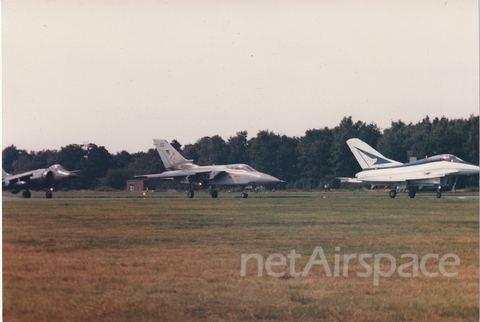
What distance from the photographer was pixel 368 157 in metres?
38.1

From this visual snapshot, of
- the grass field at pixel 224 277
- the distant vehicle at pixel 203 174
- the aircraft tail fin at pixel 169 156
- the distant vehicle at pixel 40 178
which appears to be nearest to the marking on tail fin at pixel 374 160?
the distant vehicle at pixel 203 174

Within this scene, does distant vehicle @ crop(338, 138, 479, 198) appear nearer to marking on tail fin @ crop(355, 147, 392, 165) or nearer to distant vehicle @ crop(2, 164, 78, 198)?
marking on tail fin @ crop(355, 147, 392, 165)

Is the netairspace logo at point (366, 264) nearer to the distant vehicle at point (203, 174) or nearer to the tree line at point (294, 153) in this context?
the tree line at point (294, 153)

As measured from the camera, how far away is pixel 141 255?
10.3m

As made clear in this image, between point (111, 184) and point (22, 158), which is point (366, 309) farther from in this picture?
point (111, 184)

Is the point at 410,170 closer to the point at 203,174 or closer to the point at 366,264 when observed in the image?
the point at 203,174

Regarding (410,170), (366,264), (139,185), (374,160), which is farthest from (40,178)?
(366,264)

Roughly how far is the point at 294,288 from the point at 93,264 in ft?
10.8

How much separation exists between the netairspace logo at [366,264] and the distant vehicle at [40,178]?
26624 millimetres

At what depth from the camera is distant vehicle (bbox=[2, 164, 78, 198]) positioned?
113 ft

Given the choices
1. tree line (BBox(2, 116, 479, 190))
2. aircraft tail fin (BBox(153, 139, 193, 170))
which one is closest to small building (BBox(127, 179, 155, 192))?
tree line (BBox(2, 116, 479, 190))

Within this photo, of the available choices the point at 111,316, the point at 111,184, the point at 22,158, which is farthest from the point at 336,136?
the point at 111,316

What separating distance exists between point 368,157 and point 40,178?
767 inches

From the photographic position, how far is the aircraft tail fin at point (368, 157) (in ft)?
123
